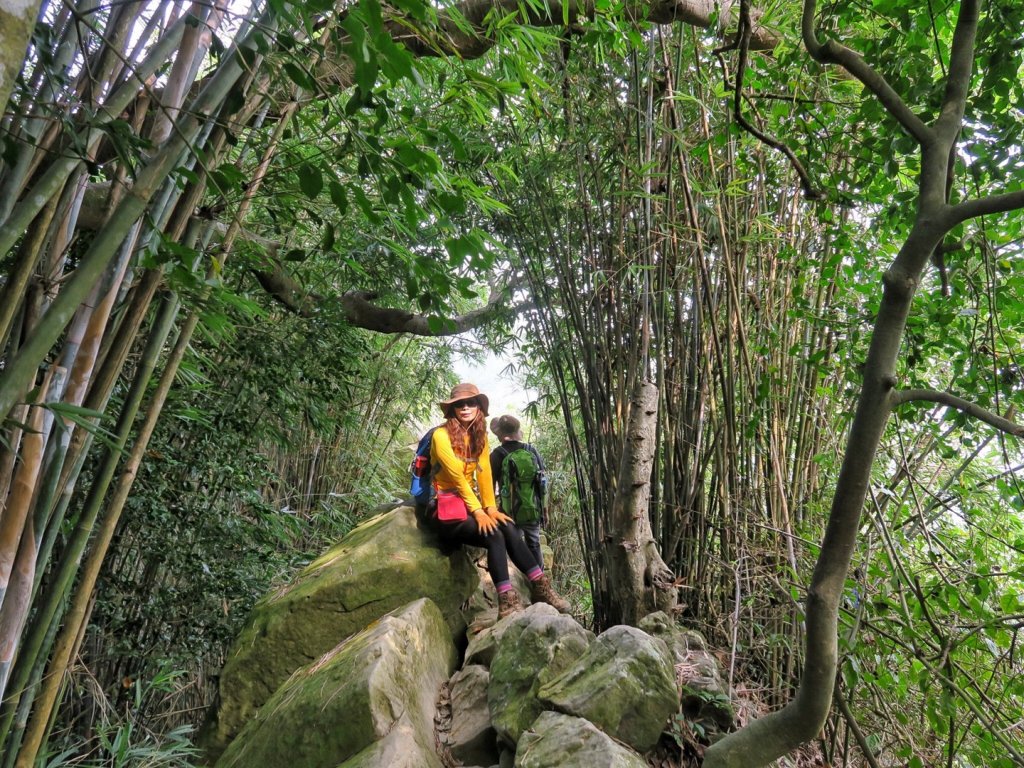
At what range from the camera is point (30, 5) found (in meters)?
0.52

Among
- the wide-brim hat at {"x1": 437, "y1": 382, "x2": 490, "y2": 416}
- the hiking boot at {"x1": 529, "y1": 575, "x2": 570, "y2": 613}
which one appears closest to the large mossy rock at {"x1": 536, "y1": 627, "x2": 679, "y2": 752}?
the hiking boot at {"x1": 529, "y1": 575, "x2": 570, "y2": 613}

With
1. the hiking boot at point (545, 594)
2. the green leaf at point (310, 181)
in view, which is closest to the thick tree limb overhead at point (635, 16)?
the green leaf at point (310, 181)

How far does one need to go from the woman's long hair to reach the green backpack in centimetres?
47

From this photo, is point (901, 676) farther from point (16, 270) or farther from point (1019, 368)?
point (16, 270)

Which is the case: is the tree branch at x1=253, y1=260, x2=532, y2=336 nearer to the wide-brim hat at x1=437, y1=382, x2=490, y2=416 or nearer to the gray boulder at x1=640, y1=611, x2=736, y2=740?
the wide-brim hat at x1=437, y1=382, x2=490, y2=416

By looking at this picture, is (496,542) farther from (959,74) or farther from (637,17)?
(959,74)

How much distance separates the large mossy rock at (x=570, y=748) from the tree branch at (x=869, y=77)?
134cm

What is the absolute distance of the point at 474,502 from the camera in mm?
2789

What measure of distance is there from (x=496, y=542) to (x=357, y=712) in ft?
3.58

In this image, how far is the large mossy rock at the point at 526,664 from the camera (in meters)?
1.75

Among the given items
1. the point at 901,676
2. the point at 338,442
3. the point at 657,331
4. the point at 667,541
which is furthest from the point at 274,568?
the point at 901,676

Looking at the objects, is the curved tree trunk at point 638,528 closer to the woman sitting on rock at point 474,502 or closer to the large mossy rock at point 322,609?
the woman sitting on rock at point 474,502

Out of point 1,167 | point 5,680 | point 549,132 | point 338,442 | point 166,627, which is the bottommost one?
point 166,627

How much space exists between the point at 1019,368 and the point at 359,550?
234cm
